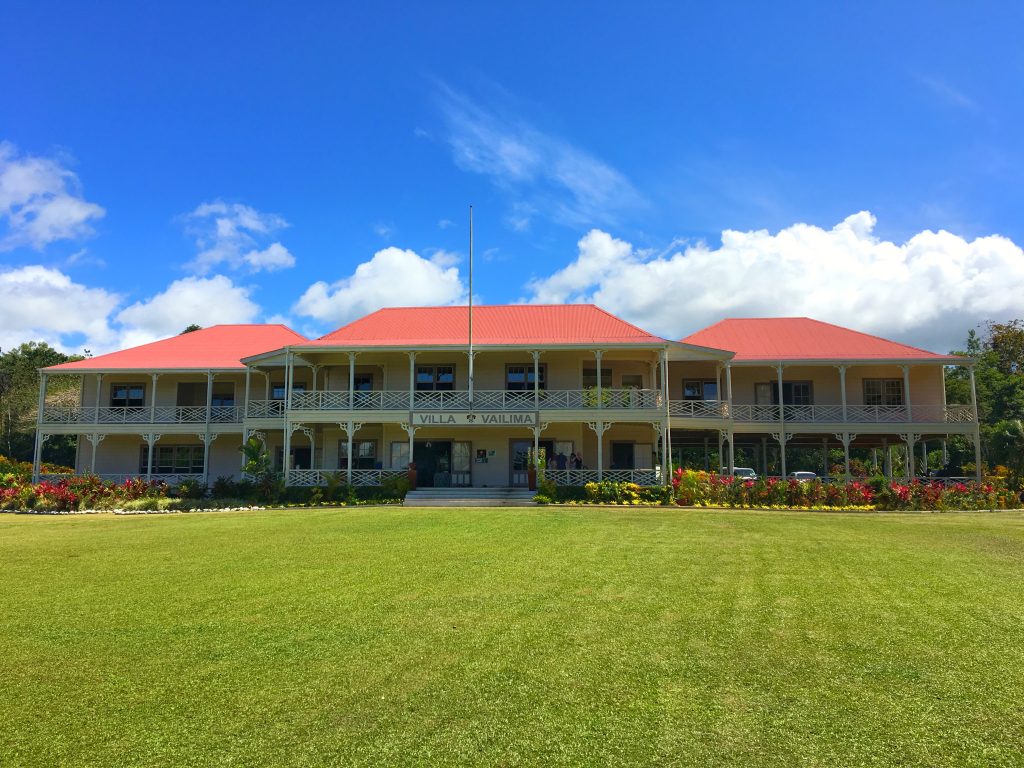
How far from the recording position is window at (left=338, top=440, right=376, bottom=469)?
27859mm

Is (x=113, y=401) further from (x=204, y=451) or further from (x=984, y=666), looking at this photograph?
(x=984, y=666)

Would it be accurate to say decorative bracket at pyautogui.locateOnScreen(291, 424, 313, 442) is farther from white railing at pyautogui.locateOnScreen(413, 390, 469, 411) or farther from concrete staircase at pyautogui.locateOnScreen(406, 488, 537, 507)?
concrete staircase at pyautogui.locateOnScreen(406, 488, 537, 507)

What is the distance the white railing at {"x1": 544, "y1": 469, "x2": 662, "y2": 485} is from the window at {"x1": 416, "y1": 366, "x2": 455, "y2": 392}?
5.77 metres

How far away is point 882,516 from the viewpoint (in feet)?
62.4

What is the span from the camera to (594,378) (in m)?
27.7

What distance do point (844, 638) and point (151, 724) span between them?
212 inches

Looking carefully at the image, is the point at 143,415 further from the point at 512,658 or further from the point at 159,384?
the point at 512,658

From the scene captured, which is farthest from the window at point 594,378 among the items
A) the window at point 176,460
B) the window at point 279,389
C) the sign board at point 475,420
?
the window at point 176,460

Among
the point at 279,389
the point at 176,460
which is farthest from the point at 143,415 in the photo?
the point at 279,389

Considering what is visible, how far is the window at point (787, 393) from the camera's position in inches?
1160

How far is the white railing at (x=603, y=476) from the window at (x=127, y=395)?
1879 centimetres

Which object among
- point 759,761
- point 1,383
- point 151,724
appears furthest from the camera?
point 1,383

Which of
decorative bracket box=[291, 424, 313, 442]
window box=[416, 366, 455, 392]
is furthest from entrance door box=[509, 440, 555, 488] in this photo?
decorative bracket box=[291, 424, 313, 442]

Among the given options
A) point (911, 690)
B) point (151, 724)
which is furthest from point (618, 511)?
point (151, 724)
